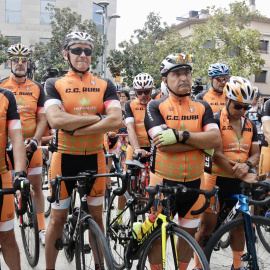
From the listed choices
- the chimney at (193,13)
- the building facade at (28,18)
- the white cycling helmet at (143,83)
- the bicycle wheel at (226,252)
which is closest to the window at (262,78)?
the chimney at (193,13)

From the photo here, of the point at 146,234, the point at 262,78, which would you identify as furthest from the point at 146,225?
the point at 262,78

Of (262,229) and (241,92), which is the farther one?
(241,92)

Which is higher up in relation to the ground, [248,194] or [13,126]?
[13,126]

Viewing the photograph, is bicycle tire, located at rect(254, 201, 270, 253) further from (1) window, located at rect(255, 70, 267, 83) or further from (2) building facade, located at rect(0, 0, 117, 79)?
(1) window, located at rect(255, 70, 267, 83)

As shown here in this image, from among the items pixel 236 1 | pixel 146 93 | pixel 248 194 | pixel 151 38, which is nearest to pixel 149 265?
pixel 248 194

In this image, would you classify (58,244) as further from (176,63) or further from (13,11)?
(13,11)

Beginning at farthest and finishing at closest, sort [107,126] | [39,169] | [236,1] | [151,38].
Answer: [151,38]
[236,1]
[39,169]
[107,126]

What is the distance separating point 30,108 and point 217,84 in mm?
3115

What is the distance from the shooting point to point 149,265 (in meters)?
3.27

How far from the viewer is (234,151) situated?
3.76 meters

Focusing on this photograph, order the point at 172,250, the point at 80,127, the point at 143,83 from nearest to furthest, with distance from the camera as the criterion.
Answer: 1. the point at 172,250
2. the point at 80,127
3. the point at 143,83

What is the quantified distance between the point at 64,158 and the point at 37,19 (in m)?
→ 36.4

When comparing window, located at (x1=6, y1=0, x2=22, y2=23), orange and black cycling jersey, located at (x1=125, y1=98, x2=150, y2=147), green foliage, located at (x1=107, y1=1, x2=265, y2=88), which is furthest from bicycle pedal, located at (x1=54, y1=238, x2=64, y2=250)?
window, located at (x1=6, y1=0, x2=22, y2=23)

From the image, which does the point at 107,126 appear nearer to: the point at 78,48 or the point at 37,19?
the point at 78,48
